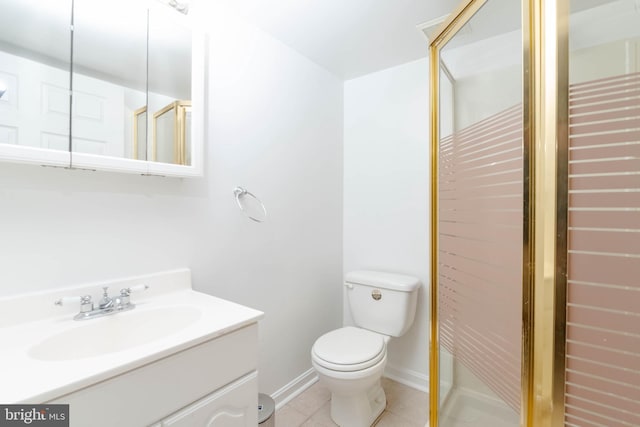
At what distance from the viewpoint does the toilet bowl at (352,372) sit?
1.37 m

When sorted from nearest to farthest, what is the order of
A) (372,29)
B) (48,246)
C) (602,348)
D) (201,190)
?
(602,348) → (48,246) → (201,190) → (372,29)

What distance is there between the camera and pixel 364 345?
59.7 inches

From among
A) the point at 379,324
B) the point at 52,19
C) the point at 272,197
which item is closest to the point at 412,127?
the point at 272,197

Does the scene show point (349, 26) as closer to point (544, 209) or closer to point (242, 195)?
point (242, 195)

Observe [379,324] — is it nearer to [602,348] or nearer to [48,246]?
[602,348]

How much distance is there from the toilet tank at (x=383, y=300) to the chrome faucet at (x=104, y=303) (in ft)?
4.04

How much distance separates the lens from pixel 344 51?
5.91ft

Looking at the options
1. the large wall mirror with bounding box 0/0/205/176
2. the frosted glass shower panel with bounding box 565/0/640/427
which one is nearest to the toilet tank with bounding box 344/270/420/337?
the frosted glass shower panel with bounding box 565/0/640/427

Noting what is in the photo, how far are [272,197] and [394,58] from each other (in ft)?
3.96

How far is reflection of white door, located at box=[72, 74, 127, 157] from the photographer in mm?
951

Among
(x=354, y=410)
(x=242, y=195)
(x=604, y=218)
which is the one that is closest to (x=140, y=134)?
(x=242, y=195)

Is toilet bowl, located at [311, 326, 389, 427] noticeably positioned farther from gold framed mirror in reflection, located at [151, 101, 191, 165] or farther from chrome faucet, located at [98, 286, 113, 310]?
gold framed mirror in reflection, located at [151, 101, 191, 165]

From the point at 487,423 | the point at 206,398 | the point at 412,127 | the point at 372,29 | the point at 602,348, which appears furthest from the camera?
the point at 412,127

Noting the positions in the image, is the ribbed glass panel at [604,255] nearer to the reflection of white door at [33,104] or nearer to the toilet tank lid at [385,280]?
the toilet tank lid at [385,280]
